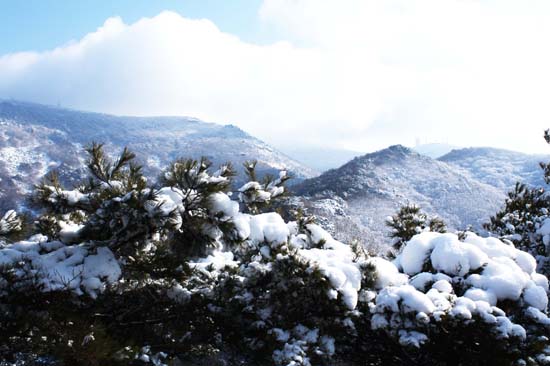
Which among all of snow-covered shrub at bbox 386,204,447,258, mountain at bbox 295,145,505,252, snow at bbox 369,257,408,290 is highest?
snow at bbox 369,257,408,290

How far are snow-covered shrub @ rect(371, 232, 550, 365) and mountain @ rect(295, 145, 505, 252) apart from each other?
105 m

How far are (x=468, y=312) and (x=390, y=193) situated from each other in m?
164

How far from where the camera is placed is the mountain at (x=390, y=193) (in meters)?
133

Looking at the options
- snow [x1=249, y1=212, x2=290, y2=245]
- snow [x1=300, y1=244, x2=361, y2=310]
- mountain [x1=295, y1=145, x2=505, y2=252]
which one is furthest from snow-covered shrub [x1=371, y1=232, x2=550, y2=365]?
mountain [x1=295, y1=145, x2=505, y2=252]

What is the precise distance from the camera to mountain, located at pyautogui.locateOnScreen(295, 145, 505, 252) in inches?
5241

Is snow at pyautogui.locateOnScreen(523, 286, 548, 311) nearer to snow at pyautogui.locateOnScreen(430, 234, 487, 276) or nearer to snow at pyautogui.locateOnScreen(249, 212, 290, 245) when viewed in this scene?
snow at pyautogui.locateOnScreen(430, 234, 487, 276)

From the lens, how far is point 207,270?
18.8 feet

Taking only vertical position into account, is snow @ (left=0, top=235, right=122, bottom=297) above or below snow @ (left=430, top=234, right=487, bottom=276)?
below

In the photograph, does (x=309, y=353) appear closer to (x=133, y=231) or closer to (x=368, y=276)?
(x=368, y=276)

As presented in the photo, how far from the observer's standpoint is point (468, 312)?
4.47 m

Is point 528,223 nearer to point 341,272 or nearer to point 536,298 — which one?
point 536,298

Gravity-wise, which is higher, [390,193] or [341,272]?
[341,272]

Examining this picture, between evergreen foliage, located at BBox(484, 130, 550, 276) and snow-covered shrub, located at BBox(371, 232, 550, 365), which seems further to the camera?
evergreen foliage, located at BBox(484, 130, 550, 276)

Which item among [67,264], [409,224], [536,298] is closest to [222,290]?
[67,264]
